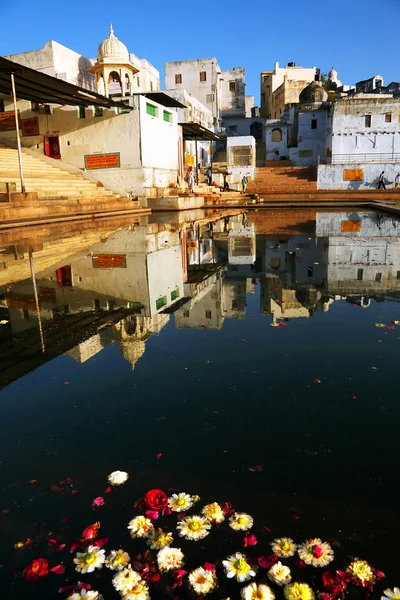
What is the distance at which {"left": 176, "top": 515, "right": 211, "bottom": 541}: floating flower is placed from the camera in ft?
5.74

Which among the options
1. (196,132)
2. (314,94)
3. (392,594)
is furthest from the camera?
(314,94)

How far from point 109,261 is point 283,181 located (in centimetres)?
2991

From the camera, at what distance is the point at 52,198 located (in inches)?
607

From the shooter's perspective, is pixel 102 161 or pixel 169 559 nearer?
pixel 169 559

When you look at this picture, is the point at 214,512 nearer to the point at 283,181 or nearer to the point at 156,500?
the point at 156,500

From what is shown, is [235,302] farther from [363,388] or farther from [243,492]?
[243,492]

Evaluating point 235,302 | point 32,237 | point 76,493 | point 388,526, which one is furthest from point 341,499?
point 32,237

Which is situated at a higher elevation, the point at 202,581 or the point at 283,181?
the point at 283,181

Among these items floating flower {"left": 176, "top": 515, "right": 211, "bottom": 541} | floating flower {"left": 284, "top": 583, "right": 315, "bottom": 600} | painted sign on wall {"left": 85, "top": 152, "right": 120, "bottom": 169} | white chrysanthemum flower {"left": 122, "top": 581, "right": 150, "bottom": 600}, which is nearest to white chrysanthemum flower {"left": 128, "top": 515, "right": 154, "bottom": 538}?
floating flower {"left": 176, "top": 515, "right": 211, "bottom": 541}

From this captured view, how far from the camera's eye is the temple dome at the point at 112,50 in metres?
24.8

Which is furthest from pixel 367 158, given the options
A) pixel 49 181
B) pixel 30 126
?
pixel 49 181

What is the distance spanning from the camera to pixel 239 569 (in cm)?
158

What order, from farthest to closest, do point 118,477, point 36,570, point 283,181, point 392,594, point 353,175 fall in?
point 283,181 < point 353,175 < point 118,477 < point 36,570 < point 392,594

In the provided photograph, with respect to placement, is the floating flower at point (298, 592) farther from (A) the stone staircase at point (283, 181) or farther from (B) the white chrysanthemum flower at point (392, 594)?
(A) the stone staircase at point (283, 181)
